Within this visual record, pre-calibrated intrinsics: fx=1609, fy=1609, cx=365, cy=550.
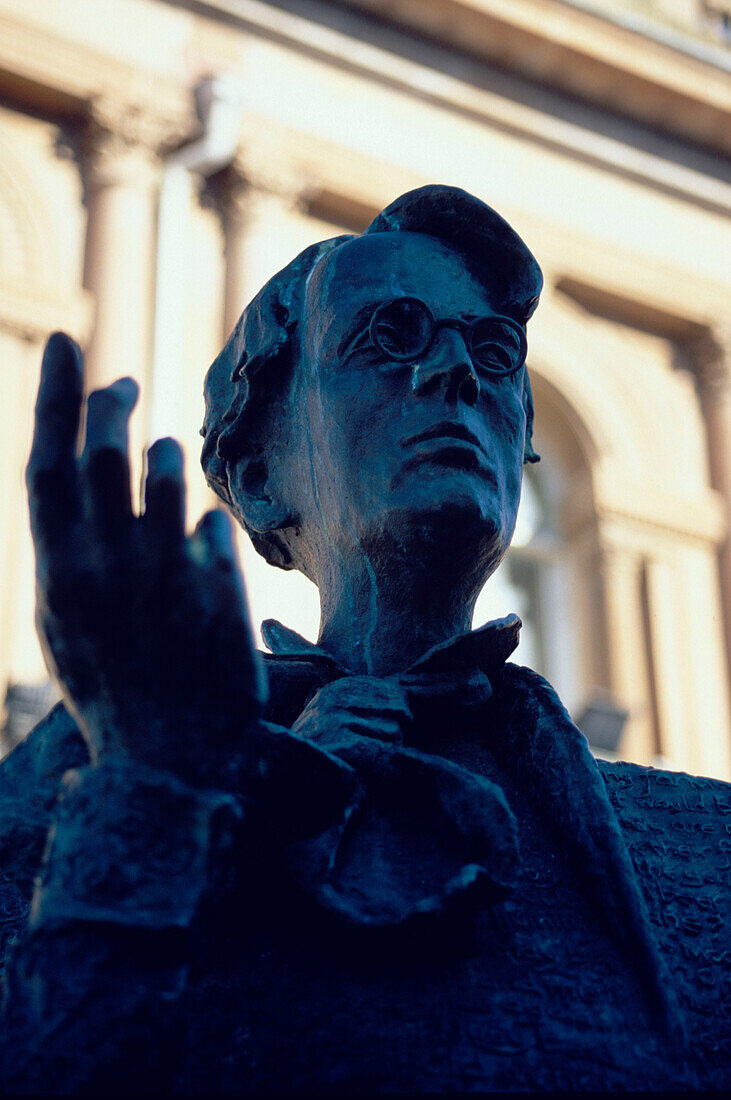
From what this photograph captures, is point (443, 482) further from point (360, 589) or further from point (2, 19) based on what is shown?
point (2, 19)

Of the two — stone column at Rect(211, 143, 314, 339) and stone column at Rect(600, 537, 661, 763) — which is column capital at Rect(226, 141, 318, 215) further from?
stone column at Rect(600, 537, 661, 763)

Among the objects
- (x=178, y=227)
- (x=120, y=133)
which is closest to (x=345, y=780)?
(x=178, y=227)

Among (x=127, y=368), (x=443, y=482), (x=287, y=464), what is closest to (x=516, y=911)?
(x=443, y=482)

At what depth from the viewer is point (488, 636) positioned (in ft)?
5.75

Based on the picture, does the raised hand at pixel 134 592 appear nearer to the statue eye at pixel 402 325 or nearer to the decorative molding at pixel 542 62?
the statue eye at pixel 402 325

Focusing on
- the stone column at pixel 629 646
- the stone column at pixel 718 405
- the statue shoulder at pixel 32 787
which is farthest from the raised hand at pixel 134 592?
the stone column at pixel 718 405

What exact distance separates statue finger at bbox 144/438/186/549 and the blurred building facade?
971cm

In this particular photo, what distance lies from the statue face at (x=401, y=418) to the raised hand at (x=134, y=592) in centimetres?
58

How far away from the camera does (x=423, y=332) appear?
6.21 ft

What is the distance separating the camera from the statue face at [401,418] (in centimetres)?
182

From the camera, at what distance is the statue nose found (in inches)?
72.3

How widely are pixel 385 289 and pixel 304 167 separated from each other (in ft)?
39.2

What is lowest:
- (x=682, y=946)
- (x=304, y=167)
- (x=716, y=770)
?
(x=682, y=946)

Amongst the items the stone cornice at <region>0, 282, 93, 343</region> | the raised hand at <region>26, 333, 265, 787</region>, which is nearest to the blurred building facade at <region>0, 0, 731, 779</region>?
the stone cornice at <region>0, 282, 93, 343</region>
